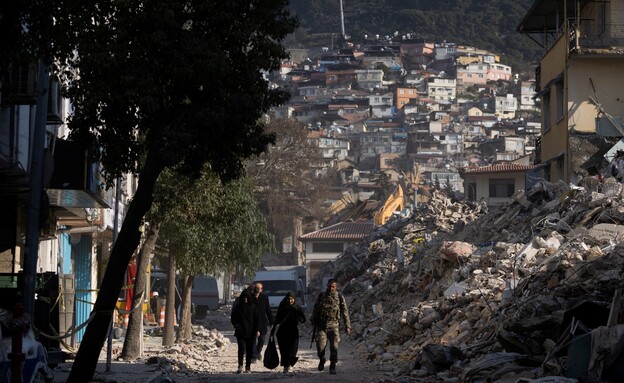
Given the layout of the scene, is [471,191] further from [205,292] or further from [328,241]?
[205,292]

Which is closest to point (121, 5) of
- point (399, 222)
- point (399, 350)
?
point (399, 350)

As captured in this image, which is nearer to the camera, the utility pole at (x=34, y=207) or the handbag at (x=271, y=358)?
the utility pole at (x=34, y=207)

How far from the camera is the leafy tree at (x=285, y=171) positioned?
76.1m

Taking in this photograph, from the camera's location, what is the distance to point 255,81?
1750cm

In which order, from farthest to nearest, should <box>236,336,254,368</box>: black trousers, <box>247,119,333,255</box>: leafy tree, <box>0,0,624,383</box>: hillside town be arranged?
<box>247,119,333,255</box>: leafy tree, <box>236,336,254,368</box>: black trousers, <box>0,0,624,383</box>: hillside town

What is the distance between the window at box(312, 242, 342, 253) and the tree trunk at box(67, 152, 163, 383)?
72.5 metres

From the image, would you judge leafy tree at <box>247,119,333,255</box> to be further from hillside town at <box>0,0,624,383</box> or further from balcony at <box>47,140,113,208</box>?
balcony at <box>47,140,113,208</box>

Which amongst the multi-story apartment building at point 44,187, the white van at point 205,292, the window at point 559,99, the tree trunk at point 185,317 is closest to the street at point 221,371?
the multi-story apartment building at point 44,187

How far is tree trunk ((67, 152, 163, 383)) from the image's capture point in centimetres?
1675

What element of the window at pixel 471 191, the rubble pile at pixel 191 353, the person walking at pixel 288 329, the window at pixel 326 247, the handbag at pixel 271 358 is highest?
the window at pixel 471 191

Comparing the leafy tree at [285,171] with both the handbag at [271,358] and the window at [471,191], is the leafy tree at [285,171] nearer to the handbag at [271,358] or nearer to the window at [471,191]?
the window at [471,191]

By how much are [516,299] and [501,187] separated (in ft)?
Answer: 202

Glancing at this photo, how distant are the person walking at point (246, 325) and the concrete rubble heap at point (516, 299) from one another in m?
3.08

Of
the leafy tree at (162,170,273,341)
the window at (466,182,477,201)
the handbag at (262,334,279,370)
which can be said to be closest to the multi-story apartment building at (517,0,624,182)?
the leafy tree at (162,170,273,341)
